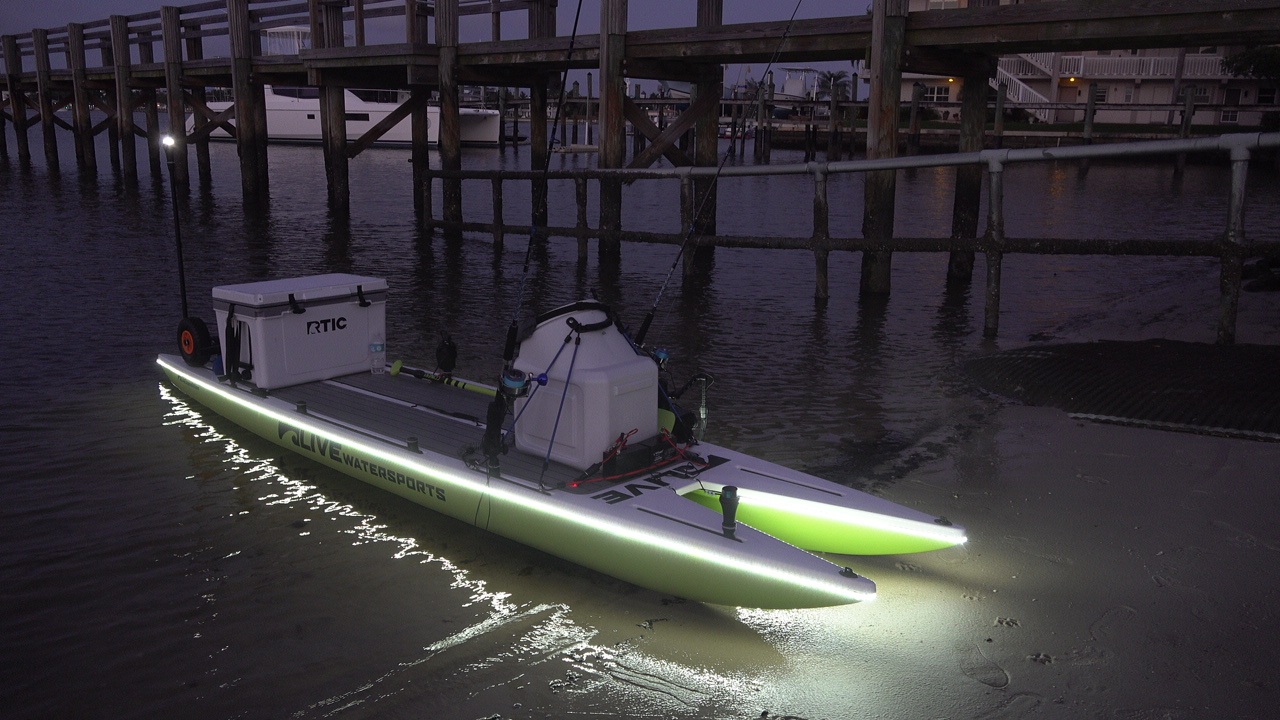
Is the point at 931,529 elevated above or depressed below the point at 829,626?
above

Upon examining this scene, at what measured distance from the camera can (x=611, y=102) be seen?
45.2 feet

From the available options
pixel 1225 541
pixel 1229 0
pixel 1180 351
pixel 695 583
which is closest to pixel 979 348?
pixel 1180 351

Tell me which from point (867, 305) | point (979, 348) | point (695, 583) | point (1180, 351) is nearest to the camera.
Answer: point (695, 583)

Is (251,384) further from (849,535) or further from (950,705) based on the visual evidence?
(950,705)

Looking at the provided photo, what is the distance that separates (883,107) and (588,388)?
734 centimetres

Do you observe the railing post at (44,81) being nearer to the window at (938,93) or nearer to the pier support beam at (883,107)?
the pier support beam at (883,107)

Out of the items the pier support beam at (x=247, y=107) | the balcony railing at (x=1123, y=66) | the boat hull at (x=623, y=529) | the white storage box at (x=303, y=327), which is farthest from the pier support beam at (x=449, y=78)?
the balcony railing at (x=1123, y=66)

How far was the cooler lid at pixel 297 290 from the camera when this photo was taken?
6.87 meters

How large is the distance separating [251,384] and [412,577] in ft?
9.20

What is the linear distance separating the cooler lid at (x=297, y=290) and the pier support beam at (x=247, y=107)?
16382 mm

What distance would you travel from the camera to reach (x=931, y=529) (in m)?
4.78

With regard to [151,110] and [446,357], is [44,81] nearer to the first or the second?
[151,110]

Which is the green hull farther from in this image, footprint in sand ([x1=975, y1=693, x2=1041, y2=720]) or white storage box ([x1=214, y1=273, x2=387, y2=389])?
white storage box ([x1=214, y1=273, x2=387, y2=389])

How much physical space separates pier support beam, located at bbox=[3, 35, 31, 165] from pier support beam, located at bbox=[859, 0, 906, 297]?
1374 inches
